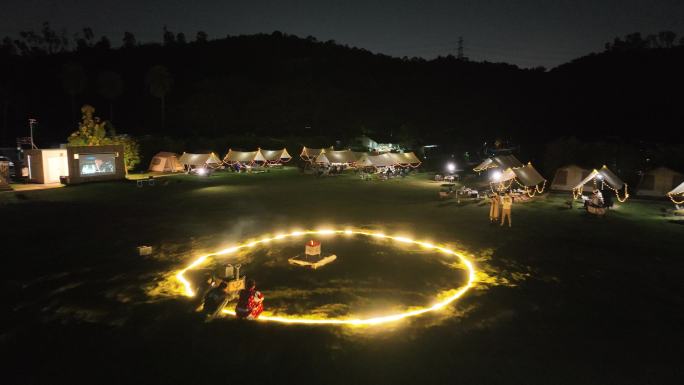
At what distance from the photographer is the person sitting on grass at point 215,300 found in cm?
848

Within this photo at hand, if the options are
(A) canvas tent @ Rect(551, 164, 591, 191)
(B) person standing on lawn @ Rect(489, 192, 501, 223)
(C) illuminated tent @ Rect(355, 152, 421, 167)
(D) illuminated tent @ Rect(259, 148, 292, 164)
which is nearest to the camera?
(B) person standing on lawn @ Rect(489, 192, 501, 223)

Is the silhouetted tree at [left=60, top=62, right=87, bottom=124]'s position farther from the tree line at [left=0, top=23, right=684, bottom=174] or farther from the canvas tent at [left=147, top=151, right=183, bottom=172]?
the canvas tent at [left=147, top=151, right=183, bottom=172]

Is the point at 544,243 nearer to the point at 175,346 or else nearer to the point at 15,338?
the point at 175,346

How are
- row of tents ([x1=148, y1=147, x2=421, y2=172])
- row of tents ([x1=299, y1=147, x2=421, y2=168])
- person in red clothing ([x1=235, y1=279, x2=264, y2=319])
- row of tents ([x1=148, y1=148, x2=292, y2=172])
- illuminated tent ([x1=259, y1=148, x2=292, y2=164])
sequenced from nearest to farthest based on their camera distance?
person in red clothing ([x1=235, y1=279, x2=264, y2=319])
row of tents ([x1=299, y1=147, x2=421, y2=168])
row of tents ([x1=148, y1=147, x2=421, y2=172])
row of tents ([x1=148, y1=148, x2=292, y2=172])
illuminated tent ([x1=259, y1=148, x2=292, y2=164])

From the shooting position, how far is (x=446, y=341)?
7.51 metres

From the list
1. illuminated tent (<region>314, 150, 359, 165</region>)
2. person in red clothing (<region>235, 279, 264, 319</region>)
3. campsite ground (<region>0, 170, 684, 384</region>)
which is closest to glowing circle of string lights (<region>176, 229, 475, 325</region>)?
Result: person in red clothing (<region>235, 279, 264, 319</region>)

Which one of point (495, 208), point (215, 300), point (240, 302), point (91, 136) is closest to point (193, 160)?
point (91, 136)

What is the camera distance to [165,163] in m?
45.2

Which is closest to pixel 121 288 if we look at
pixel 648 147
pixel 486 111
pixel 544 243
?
pixel 544 243

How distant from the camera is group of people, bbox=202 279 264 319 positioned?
8312 mm

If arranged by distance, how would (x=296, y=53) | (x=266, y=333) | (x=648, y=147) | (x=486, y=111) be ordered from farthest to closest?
(x=296, y=53)
(x=486, y=111)
(x=648, y=147)
(x=266, y=333)

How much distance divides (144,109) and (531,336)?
98.6 m

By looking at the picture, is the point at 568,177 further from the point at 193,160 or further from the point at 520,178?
the point at 193,160

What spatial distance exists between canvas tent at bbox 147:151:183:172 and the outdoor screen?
1015 centimetres
